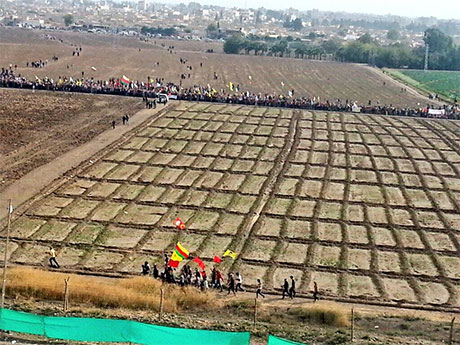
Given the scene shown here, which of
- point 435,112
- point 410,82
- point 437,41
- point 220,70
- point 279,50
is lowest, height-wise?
point 220,70

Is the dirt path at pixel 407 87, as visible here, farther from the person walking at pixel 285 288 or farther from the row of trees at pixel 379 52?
the person walking at pixel 285 288

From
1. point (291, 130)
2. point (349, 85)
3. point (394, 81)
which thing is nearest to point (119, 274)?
point (291, 130)

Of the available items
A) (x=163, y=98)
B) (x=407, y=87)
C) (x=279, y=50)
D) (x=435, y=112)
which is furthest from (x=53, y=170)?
(x=279, y=50)

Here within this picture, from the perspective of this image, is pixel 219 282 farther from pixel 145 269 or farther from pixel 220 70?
pixel 220 70

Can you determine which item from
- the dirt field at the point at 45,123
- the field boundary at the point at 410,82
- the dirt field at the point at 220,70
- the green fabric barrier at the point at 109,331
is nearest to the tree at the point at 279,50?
the dirt field at the point at 220,70

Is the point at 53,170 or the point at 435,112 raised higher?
the point at 435,112

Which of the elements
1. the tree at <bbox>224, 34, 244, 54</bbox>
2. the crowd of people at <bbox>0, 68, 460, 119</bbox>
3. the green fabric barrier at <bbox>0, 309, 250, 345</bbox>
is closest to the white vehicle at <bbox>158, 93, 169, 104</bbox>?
the crowd of people at <bbox>0, 68, 460, 119</bbox>

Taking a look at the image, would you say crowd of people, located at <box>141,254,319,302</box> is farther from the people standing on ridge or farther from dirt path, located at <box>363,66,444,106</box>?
dirt path, located at <box>363,66,444,106</box>
